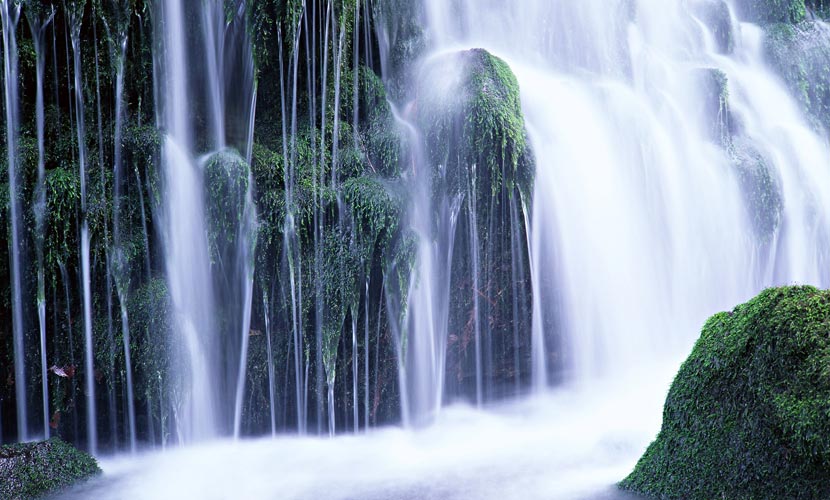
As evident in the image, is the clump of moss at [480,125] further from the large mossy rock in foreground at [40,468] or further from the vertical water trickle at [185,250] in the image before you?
the large mossy rock in foreground at [40,468]

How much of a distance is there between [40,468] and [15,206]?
247 cm

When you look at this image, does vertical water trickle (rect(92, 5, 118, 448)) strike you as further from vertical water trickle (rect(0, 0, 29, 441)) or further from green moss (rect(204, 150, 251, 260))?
green moss (rect(204, 150, 251, 260))

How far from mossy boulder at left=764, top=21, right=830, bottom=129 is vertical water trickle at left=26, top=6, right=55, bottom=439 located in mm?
11167

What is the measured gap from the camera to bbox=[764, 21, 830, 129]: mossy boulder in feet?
39.1

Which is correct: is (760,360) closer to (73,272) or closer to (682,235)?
(682,235)

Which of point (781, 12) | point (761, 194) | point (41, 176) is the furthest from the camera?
point (781, 12)

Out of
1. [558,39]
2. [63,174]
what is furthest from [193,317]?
[558,39]

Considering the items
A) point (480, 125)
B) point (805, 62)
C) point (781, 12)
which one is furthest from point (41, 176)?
point (781, 12)

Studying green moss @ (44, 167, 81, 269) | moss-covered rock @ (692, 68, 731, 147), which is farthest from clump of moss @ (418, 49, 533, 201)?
moss-covered rock @ (692, 68, 731, 147)

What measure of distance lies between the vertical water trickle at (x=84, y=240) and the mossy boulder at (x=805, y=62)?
35.6ft

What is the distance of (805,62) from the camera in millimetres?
12273

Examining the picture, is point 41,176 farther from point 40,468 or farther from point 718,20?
point 718,20

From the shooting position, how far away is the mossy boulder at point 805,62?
469 inches

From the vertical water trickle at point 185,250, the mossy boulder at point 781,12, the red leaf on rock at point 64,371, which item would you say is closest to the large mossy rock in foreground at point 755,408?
the vertical water trickle at point 185,250
